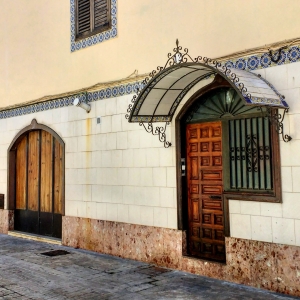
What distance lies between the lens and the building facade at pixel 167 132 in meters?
5.89

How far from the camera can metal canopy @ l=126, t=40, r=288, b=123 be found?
17.8 ft

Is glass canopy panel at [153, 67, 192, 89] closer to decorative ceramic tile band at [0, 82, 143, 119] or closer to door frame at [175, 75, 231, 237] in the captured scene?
door frame at [175, 75, 231, 237]

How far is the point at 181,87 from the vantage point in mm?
6930

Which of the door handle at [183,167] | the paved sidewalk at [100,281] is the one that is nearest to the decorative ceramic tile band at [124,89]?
the door handle at [183,167]

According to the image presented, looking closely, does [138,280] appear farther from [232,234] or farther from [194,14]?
[194,14]

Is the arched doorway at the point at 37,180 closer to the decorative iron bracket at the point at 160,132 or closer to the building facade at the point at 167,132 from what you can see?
the building facade at the point at 167,132

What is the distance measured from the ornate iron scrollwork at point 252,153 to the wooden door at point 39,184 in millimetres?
4796

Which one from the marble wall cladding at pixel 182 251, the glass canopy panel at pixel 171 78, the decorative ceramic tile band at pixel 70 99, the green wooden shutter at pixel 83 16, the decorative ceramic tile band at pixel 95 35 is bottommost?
the marble wall cladding at pixel 182 251

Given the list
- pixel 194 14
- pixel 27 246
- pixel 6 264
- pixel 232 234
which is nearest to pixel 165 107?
pixel 194 14

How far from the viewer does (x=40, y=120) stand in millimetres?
10383

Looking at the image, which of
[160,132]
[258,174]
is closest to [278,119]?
[258,174]

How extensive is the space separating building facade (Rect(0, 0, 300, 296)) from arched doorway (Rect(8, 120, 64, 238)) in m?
0.05

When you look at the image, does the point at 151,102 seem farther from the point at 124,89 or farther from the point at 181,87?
the point at 124,89

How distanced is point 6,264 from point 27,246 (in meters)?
1.81
